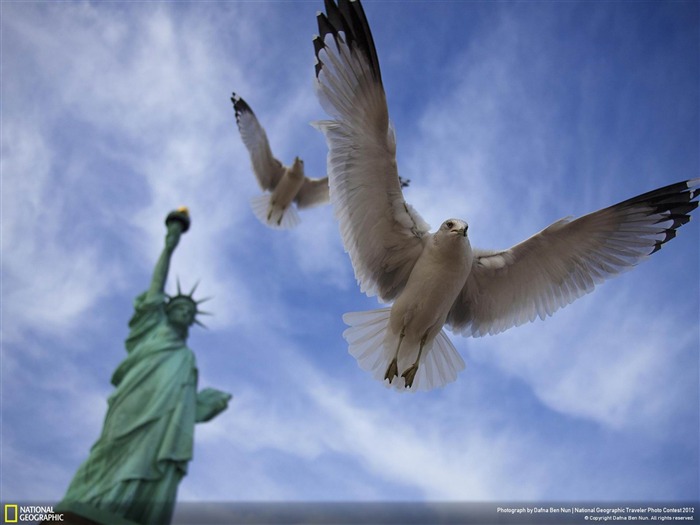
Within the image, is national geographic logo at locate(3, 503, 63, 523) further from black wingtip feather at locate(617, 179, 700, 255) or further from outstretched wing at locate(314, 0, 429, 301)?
black wingtip feather at locate(617, 179, 700, 255)

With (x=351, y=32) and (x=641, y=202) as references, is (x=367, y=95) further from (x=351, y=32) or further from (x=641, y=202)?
(x=641, y=202)

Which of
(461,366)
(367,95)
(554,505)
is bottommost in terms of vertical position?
(554,505)

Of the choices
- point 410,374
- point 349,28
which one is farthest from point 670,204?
point 349,28

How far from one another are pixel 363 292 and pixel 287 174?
5.35m

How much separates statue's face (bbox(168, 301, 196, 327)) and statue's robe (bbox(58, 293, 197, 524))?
0.42 m

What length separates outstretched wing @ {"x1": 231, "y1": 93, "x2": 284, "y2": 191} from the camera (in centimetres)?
880

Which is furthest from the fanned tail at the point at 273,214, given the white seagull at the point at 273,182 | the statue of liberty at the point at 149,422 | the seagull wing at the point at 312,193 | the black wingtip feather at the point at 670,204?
the black wingtip feather at the point at 670,204

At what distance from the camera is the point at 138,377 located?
33.0 feet

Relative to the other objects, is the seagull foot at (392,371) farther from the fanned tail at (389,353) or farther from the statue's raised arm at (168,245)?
the statue's raised arm at (168,245)

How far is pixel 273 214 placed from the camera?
926 centimetres

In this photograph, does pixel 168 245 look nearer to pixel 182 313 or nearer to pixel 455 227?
pixel 182 313

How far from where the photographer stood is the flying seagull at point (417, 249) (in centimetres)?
325

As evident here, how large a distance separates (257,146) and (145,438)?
175 inches

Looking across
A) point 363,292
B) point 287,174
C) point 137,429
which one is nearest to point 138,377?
point 137,429
